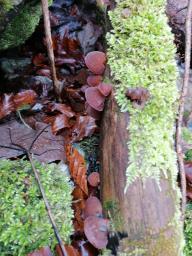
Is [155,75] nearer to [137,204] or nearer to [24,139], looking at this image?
[137,204]

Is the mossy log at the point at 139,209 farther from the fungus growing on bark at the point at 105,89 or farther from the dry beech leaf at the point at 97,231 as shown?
the fungus growing on bark at the point at 105,89

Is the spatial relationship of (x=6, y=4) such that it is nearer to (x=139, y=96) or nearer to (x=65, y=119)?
(x=65, y=119)

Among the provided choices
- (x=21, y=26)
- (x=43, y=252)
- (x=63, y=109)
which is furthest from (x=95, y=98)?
(x=21, y=26)

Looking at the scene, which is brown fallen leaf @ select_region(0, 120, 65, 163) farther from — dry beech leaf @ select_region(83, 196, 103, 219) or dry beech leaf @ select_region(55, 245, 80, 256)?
dry beech leaf @ select_region(55, 245, 80, 256)

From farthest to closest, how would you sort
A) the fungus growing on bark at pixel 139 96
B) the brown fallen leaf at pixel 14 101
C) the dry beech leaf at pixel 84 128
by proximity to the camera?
the brown fallen leaf at pixel 14 101 < the dry beech leaf at pixel 84 128 < the fungus growing on bark at pixel 139 96

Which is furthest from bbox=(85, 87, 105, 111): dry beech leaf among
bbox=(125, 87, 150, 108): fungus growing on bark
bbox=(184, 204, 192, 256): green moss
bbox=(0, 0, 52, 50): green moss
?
bbox=(0, 0, 52, 50): green moss

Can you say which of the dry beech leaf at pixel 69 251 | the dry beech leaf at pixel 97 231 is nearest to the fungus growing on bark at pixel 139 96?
the dry beech leaf at pixel 97 231
